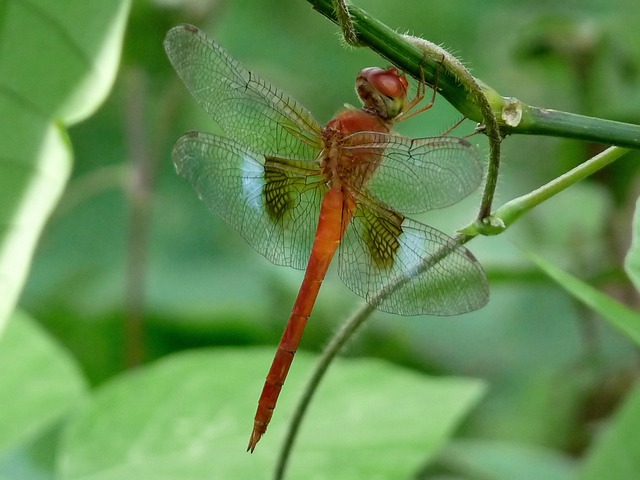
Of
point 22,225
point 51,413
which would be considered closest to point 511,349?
point 51,413

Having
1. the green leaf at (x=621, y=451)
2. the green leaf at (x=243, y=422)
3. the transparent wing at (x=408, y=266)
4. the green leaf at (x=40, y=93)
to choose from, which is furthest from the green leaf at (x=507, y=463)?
the green leaf at (x=40, y=93)

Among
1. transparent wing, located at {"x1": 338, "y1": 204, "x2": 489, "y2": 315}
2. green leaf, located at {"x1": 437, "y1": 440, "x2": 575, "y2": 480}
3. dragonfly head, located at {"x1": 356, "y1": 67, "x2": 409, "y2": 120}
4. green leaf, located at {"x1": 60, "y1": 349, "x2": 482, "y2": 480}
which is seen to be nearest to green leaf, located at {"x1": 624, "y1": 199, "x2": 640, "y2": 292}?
transparent wing, located at {"x1": 338, "y1": 204, "x2": 489, "y2": 315}

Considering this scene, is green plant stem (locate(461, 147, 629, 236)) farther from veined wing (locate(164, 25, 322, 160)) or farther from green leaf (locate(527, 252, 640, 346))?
veined wing (locate(164, 25, 322, 160))

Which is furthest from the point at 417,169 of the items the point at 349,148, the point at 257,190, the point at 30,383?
the point at 30,383

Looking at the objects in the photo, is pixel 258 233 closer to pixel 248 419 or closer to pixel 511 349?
pixel 248 419

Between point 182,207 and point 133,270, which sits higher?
point 182,207

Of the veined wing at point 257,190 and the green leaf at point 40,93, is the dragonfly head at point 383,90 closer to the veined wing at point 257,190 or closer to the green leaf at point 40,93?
the veined wing at point 257,190
